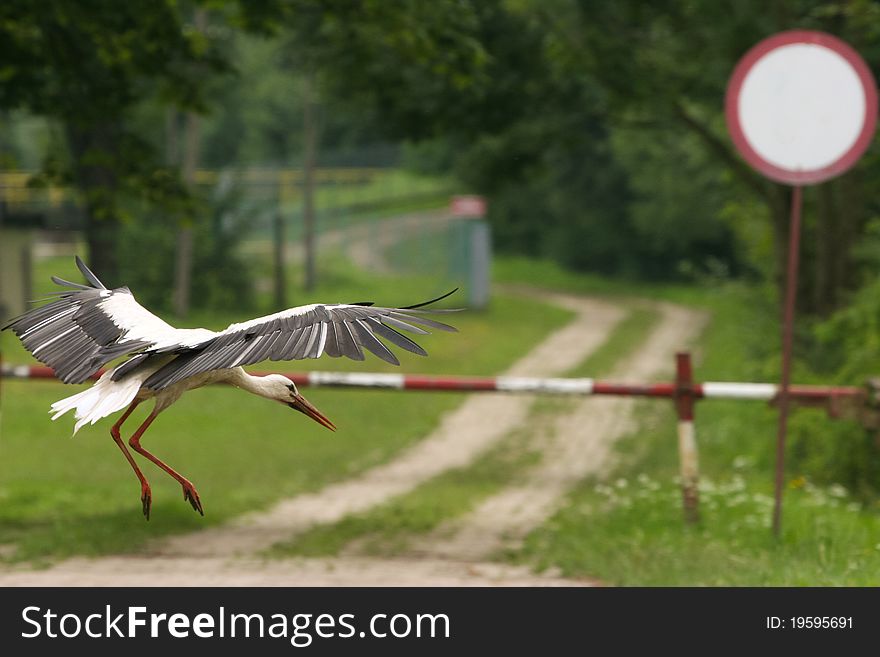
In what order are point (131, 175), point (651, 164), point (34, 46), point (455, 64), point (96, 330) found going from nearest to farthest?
point (96, 330), point (131, 175), point (34, 46), point (455, 64), point (651, 164)

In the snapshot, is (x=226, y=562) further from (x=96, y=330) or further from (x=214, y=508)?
(x=96, y=330)

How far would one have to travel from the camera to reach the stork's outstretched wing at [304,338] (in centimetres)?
149

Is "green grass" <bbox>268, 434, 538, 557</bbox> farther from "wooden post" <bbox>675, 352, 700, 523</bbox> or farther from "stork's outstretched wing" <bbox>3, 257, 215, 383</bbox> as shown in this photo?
"stork's outstretched wing" <bbox>3, 257, 215, 383</bbox>

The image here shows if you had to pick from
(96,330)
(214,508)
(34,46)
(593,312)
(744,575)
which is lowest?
(593,312)

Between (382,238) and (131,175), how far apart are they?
108 ft

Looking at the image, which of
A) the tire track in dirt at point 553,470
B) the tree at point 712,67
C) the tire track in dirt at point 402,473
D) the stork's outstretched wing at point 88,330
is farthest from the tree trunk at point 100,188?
the tree at point 712,67

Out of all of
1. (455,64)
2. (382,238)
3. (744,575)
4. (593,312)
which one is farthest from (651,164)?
(744,575)

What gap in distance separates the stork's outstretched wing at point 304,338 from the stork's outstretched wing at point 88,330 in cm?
4

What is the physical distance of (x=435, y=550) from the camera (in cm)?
1114

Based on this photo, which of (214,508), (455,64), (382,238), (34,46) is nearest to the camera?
(34,46)

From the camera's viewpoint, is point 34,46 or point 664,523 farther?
point 664,523

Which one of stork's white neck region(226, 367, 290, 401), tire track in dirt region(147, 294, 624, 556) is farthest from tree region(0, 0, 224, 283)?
stork's white neck region(226, 367, 290, 401)

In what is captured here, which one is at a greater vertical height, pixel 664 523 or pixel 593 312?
pixel 664 523

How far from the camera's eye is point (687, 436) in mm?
10508
